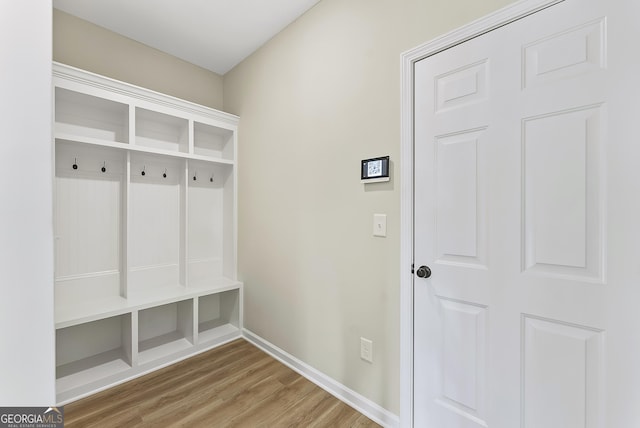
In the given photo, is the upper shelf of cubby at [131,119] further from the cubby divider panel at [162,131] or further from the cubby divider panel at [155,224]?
the cubby divider panel at [155,224]

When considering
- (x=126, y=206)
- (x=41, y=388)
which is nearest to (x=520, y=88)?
(x=41, y=388)

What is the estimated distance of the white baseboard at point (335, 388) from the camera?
5.37 feet

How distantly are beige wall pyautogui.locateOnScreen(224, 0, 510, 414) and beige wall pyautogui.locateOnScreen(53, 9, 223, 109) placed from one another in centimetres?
63

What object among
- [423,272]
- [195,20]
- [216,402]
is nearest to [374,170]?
[423,272]

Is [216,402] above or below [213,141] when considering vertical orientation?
below

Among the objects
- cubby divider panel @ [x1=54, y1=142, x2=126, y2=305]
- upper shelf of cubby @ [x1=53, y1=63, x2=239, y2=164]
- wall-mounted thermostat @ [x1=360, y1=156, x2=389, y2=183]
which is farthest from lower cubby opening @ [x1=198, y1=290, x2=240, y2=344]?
wall-mounted thermostat @ [x1=360, y1=156, x2=389, y2=183]

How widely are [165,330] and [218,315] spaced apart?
1.75 feet

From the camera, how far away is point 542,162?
44.9 inches

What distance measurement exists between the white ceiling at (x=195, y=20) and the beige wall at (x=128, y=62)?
0.07 metres

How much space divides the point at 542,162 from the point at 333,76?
4.49 ft

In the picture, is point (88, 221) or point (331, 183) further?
point (88, 221)

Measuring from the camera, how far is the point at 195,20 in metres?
2.22

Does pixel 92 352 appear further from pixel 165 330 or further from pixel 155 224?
pixel 155 224

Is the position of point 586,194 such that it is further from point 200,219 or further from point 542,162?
point 200,219
